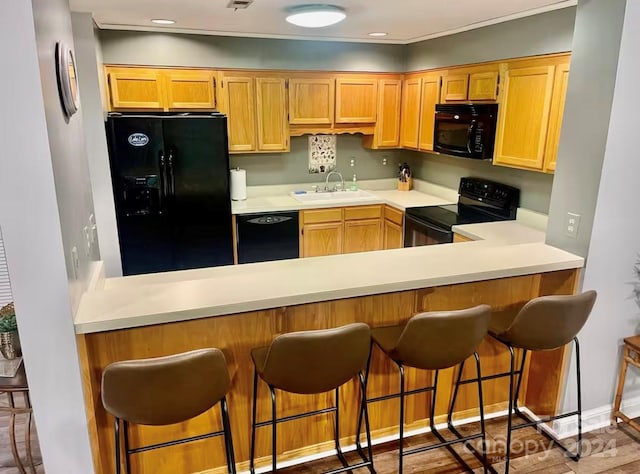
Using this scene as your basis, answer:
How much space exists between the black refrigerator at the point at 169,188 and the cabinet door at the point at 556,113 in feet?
8.22

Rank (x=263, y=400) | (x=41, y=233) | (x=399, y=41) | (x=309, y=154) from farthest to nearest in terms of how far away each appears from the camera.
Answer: (x=309, y=154)
(x=399, y=41)
(x=263, y=400)
(x=41, y=233)

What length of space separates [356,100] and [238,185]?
1.47 m

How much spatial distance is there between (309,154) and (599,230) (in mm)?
3189

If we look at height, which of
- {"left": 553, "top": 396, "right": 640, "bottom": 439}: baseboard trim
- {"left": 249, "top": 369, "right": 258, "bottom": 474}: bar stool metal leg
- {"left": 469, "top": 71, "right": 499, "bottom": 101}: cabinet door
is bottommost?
{"left": 553, "top": 396, "right": 640, "bottom": 439}: baseboard trim

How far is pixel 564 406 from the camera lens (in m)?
2.47

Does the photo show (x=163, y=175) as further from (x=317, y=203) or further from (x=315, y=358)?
(x=315, y=358)

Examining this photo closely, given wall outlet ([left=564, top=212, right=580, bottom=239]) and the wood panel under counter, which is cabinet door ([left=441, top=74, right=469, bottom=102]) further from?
the wood panel under counter

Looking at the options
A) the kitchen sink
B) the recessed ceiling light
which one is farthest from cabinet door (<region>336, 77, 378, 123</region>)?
the recessed ceiling light

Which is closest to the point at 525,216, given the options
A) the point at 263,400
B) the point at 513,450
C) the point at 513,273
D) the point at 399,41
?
the point at 513,273

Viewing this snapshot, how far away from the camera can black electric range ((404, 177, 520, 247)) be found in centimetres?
368

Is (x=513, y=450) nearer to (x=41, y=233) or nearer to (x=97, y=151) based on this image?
(x=41, y=233)

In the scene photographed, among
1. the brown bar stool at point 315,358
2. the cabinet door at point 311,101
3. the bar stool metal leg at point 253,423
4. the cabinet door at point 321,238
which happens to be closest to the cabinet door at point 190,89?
the cabinet door at point 311,101

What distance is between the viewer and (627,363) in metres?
2.45

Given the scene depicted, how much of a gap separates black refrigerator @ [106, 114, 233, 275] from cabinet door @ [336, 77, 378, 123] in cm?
128
